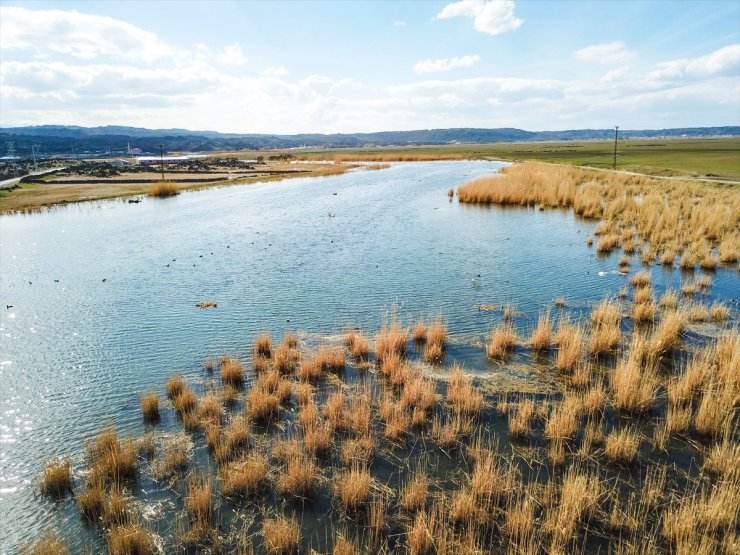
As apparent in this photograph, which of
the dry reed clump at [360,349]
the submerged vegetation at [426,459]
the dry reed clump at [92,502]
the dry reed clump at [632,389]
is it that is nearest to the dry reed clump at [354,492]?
the submerged vegetation at [426,459]

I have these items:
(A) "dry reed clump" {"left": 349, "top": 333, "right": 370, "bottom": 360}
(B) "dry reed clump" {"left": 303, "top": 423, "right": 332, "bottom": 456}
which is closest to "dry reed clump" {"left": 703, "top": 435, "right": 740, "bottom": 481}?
(B) "dry reed clump" {"left": 303, "top": 423, "right": 332, "bottom": 456}

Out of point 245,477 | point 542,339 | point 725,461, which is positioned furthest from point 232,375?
point 725,461

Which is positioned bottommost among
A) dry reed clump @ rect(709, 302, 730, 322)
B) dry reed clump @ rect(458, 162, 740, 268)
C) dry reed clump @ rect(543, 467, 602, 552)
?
dry reed clump @ rect(543, 467, 602, 552)

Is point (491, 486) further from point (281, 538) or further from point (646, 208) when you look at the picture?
point (646, 208)

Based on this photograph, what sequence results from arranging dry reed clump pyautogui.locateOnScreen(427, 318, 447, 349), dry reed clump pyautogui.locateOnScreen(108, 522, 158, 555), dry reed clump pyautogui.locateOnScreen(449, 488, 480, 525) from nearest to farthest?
dry reed clump pyautogui.locateOnScreen(108, 522, 158, 555) → dry reed clump pyautogui.locateOnScreen(449, 488, 480, 525) → dry reed clump pyautogui.locateOnScreen(427, 318, 447, 349)

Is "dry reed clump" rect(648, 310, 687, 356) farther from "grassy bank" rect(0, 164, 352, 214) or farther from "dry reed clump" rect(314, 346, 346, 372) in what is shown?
"grassy bank" rect(0, 164, 352, 214)

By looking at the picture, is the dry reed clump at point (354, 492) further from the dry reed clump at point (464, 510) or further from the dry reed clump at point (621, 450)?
the dry reed clump at point (621, 450)

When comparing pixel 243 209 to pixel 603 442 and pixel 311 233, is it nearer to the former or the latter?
pixel 311 233
